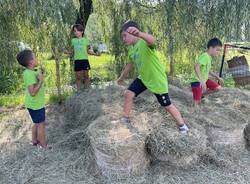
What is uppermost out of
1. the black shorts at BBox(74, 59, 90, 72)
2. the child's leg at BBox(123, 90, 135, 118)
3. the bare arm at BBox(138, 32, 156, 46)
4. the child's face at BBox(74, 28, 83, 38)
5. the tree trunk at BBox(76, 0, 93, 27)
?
the tree trunk at BBox(76, 0, 93, 27)

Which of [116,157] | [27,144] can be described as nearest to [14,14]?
[27,144]

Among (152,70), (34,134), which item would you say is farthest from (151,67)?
(34,134)

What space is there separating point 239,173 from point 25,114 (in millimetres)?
3655

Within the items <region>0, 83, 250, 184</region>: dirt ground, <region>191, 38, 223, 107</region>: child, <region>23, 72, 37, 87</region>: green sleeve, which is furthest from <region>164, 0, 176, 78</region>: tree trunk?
<region>23, 72, 37, 87</region>: green sleeve

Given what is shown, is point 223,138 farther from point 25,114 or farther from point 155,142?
point 25,114

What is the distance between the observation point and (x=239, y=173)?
154 inches

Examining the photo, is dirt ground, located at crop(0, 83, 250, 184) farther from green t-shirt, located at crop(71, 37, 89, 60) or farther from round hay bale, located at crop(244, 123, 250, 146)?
green t-shirt, located at crop(71, 37, 89, 60)

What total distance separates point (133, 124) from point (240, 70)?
5.06m

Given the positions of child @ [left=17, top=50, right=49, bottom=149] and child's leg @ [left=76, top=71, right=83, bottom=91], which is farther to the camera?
→ child's leg @ [left=76, top=71, right=83, bottom=91]

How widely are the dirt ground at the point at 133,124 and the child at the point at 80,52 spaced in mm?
883

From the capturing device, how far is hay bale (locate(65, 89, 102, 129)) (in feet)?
16.9

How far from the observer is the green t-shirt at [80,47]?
22.1 feet

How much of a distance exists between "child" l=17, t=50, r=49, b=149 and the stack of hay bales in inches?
206

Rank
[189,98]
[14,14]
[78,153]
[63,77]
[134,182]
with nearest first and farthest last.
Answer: [134,182] < [78,153] < [189,98] < [14,14] < [63,77]
